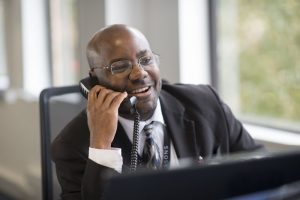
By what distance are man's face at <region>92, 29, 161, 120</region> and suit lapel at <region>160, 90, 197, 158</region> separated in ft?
0.41

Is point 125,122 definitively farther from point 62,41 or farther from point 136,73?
point 62,41

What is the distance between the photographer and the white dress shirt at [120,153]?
1.20 meters

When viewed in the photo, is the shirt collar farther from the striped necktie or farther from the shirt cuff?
the shirt cuff

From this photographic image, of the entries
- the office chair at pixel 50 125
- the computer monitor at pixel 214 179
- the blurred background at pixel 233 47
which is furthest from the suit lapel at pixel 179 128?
the computer monitor at pixel 214 179

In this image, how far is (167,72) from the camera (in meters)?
2.29

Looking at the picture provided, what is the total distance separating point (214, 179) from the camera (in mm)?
658

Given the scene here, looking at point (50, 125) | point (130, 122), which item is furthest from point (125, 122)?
point (50, 125)

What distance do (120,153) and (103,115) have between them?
0.38ft

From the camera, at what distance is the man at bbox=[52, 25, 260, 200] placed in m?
1.24

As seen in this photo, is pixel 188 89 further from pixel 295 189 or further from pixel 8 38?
pixel 8 38

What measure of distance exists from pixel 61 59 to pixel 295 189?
2.97m

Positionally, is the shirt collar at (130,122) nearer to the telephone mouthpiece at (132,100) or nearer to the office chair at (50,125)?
the telephone mouthpiece at (132,100)

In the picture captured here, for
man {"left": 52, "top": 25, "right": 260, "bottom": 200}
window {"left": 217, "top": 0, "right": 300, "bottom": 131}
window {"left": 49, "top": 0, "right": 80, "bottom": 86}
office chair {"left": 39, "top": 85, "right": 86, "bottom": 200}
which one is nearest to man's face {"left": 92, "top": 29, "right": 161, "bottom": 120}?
man {"left": 52, "top": 25, "right": 260, "bottom": 200}

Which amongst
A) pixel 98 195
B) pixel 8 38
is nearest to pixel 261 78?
pixel 98 195
